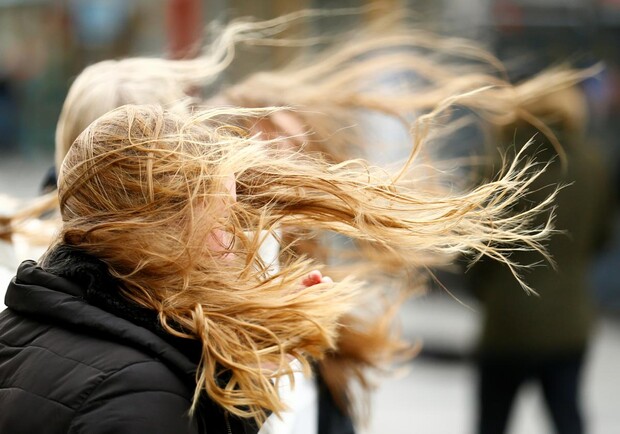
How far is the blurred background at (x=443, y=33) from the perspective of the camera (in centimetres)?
424

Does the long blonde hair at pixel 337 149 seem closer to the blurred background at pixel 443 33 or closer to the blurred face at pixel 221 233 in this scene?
the blurred face at pixel 221 233

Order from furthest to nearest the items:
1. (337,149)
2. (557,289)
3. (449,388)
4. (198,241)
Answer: (449,388), (557,289), (337,149), (198,241)

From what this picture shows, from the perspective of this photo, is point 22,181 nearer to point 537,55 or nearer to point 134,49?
point 134,49

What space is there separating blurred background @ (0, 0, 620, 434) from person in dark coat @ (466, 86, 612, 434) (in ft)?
0.36

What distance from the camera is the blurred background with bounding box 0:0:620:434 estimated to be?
13.9 ft

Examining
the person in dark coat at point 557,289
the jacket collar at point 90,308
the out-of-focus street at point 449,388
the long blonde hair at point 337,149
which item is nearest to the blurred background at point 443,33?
the out-of-focus street at point 449,388

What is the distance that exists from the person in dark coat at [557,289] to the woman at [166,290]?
2.32 meters

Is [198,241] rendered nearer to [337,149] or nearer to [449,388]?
[337,149]

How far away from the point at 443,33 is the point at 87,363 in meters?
3.57

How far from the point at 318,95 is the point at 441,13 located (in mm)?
1980

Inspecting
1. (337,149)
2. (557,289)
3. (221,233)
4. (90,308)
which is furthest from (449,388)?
(90,308)

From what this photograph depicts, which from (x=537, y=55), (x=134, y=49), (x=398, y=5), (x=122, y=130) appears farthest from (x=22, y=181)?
(x=122, y=130)

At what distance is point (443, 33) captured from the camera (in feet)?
15.0

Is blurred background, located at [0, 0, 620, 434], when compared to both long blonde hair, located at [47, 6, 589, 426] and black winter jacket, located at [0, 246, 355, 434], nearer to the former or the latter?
long blonde hair, located at [47, 6, 589, 426]
